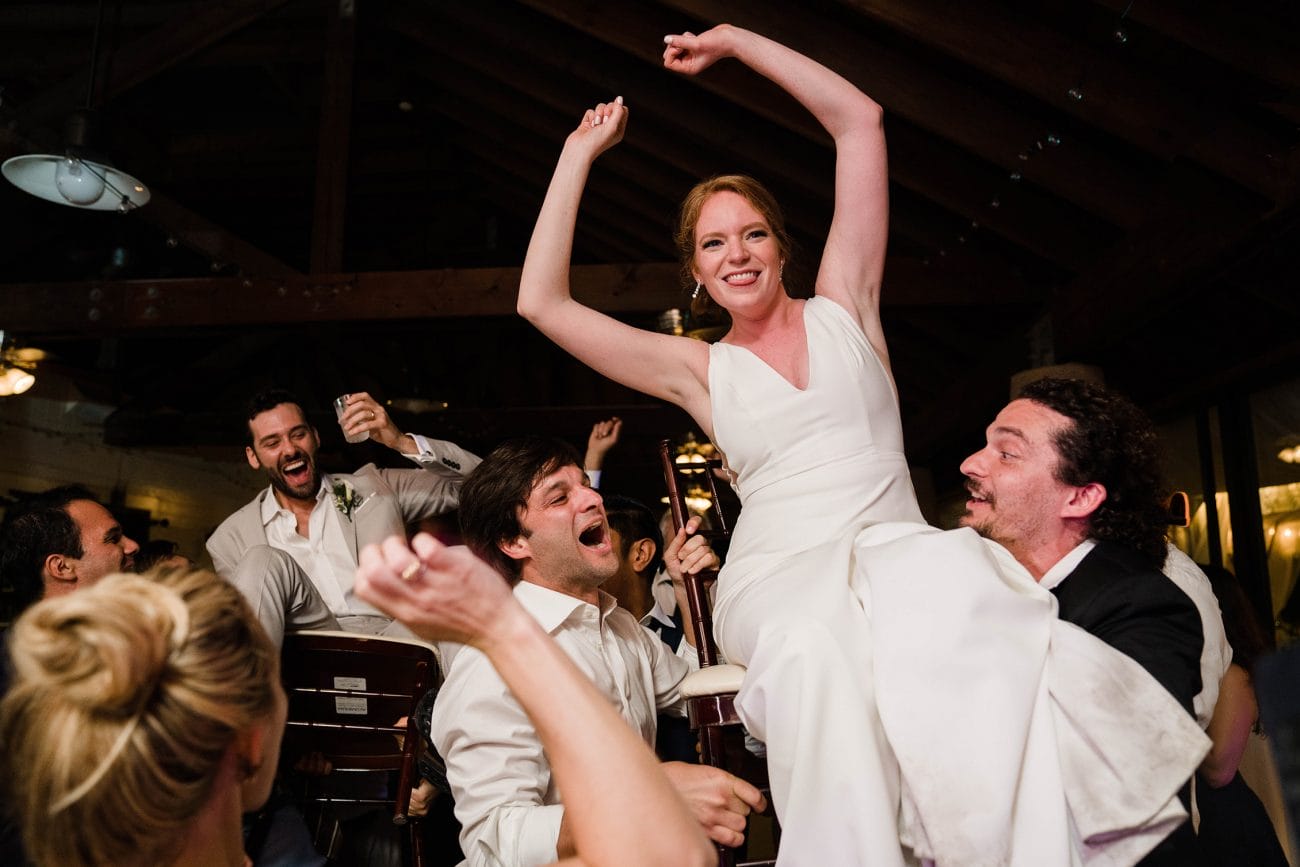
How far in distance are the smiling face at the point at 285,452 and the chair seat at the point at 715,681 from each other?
2.32m

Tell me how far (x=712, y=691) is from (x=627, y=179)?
549 centimetres

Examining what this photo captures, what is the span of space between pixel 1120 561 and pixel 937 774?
0.65m

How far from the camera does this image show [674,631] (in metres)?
3.54

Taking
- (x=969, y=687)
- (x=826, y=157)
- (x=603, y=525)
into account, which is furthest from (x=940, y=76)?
(x=969, y=687)

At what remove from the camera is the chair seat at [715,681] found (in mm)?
1819

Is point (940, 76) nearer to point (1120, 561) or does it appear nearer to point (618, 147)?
point (618, 147)

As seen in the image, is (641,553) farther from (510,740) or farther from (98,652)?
(98,652)

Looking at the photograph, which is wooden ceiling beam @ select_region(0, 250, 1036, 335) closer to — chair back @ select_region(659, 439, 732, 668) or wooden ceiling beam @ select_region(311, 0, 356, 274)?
wooden ceiling beam @ select_region(311, 0, 356, 274)

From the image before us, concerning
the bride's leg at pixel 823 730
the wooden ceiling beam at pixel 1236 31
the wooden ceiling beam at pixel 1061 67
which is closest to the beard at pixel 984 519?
the bride's leg at pixel 823 730

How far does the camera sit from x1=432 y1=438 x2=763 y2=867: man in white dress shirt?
5.01 ft

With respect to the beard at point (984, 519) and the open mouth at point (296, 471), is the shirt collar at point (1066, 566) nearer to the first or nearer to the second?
the beard at point (984, 519)

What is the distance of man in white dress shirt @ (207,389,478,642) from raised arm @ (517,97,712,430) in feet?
4.53

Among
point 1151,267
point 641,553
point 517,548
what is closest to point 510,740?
point 517,548

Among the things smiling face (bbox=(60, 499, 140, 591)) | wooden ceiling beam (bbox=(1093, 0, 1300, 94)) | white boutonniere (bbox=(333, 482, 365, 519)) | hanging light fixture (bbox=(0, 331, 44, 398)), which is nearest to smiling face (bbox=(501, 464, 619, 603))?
smiling face (bbox=(60, 499, 140, 591))
